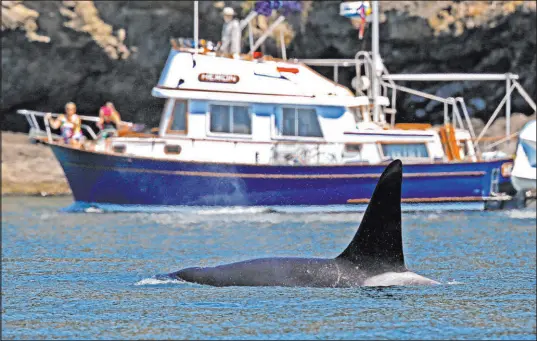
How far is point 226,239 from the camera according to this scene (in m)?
24.3

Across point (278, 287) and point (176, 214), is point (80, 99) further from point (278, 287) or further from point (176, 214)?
point (278, 287)

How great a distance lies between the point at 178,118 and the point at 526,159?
31.9 feet

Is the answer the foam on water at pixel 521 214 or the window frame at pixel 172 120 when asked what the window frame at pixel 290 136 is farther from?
the foam on water at pixel 521 214

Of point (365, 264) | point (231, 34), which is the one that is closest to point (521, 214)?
point (231, 34)

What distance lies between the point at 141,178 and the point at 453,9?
14.9 metres

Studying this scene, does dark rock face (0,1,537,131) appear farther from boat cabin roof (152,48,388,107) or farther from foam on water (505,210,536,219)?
foam on water (505,210,536,219)

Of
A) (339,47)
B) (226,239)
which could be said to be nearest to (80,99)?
(339,47)

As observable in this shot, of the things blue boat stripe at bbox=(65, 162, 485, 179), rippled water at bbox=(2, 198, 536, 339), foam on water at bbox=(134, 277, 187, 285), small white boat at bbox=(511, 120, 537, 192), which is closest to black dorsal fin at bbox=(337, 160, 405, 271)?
rippled water at bbox=(2, 198, 536, 339)

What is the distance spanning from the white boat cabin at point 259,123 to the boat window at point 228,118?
3cm

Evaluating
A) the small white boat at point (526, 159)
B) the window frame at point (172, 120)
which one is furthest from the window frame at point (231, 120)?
the small white boat at point (526, 159)

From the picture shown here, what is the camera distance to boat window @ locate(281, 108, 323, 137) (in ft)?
109

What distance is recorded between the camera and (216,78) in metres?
32.9

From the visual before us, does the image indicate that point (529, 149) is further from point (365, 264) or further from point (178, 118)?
point (365, 264)

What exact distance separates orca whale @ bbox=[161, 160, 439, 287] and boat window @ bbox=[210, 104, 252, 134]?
58.9 ft
